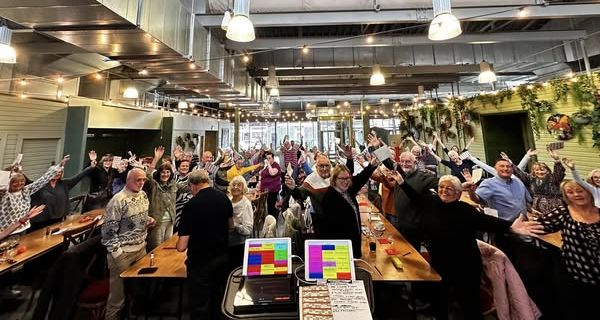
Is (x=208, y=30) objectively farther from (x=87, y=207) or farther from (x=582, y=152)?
(x=582, y=152)

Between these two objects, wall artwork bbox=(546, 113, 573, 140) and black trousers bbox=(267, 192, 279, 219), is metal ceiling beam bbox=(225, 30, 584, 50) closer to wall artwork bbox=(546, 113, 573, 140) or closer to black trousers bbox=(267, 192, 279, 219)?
wall artwork bbox=(546, 113, 573, 140)

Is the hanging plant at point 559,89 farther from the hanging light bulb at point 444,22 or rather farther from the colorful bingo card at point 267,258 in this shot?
the colorful bingo card at point 267,258

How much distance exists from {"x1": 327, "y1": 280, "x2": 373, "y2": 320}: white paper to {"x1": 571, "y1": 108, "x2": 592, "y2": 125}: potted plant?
5462 mm

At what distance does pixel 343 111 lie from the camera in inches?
414

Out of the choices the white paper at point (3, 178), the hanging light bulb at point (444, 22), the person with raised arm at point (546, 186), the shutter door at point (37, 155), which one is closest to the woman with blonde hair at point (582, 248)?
the person with raised arm at point (546, 186)

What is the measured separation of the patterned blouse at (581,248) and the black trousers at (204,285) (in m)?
2.96

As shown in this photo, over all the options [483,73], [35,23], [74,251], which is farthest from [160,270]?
[483,73]

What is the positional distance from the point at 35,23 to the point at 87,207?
3.40 m

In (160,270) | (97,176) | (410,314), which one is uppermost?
(97,176)

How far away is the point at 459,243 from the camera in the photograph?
2.05m

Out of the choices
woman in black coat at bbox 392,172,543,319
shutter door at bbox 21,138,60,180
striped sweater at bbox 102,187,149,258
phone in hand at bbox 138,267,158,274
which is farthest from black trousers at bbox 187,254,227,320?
shutter door at bbox 21,138,60,180

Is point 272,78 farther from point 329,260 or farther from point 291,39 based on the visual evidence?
point 329,260

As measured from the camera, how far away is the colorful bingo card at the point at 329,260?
144 cm

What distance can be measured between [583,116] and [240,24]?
18.9ft
